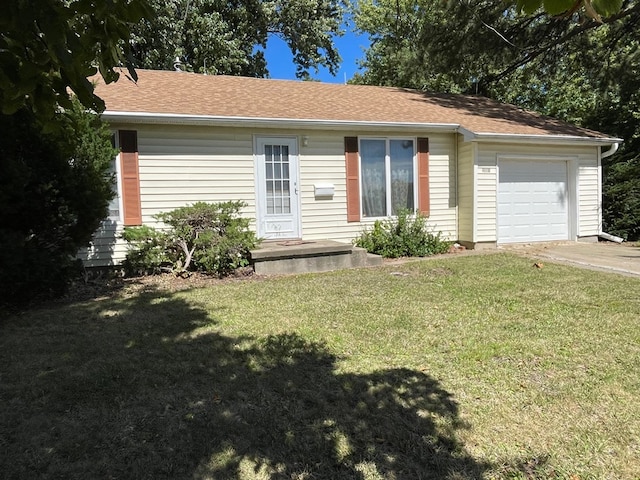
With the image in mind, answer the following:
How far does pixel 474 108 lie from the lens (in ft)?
40.5

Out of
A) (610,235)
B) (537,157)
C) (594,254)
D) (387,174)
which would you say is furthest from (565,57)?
(387,174)

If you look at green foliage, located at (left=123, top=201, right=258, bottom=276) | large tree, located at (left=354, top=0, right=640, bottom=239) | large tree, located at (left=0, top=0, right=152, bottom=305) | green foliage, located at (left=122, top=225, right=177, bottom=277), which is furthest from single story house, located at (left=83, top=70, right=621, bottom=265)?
large tree, located at (left=0, top=0, right=152, bottom=305)

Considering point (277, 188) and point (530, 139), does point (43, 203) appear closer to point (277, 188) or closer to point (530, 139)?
point (277, 188)

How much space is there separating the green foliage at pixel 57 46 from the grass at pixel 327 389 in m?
1.87

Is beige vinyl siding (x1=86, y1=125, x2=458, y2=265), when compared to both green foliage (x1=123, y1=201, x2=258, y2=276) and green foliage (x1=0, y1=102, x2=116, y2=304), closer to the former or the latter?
green foliage (x1=123, y1=201, x2=258, y2=276)

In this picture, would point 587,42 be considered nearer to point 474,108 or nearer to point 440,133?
point 474,108

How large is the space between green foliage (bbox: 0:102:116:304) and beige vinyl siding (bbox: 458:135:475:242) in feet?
24.0

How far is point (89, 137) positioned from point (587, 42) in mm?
13287

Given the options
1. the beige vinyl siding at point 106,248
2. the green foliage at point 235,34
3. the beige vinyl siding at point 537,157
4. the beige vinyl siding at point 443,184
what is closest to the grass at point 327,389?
the beige vinyl siding at point 106,248

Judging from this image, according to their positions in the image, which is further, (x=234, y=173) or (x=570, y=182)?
(x=570, y=182)

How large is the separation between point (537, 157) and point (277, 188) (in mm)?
6090

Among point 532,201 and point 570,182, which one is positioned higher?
point 570,182

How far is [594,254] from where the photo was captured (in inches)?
367

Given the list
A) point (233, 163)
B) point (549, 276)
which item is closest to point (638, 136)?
point (549, 276)
